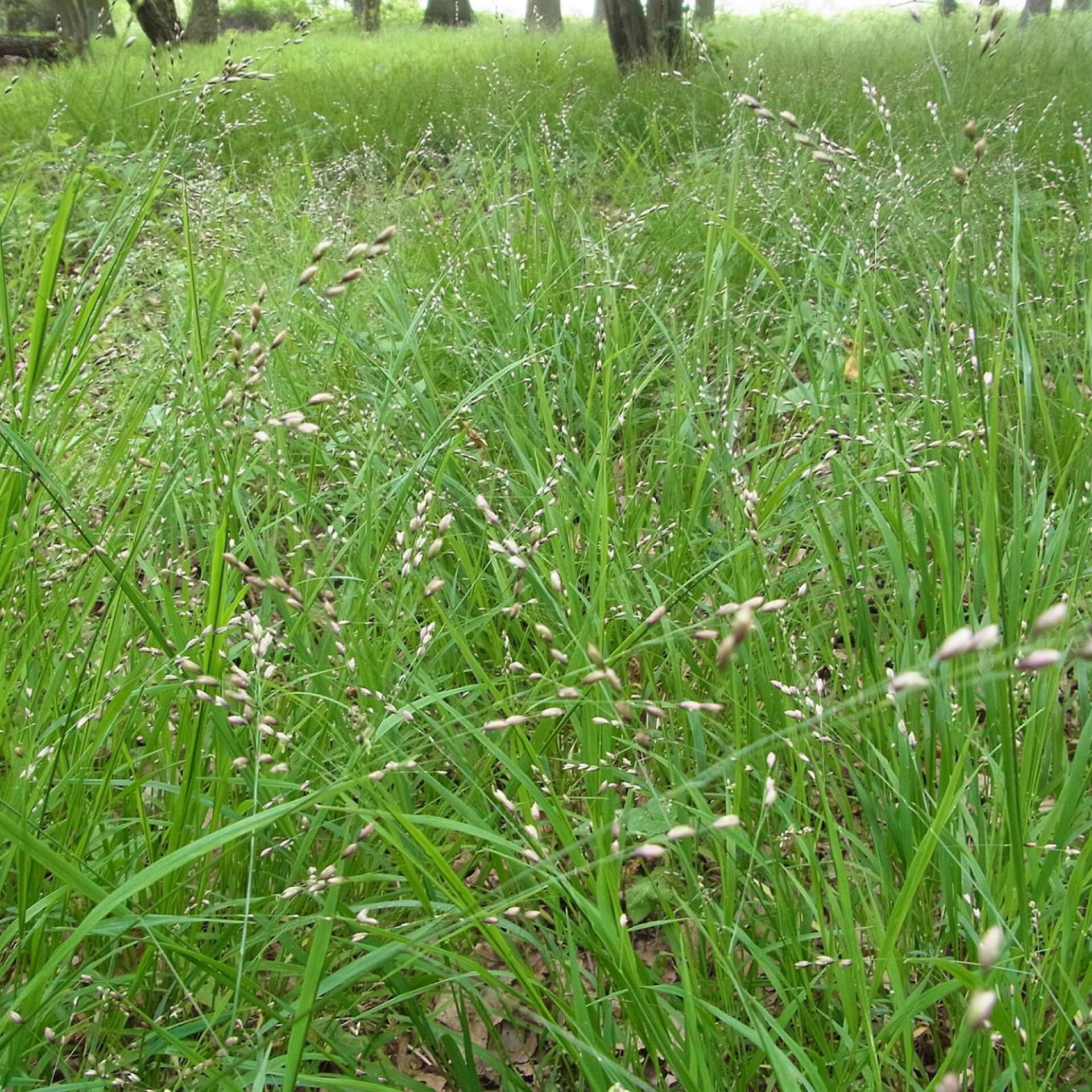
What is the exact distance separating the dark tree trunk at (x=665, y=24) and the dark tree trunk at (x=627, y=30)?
9 cm

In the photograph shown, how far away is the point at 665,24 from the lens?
7254mm

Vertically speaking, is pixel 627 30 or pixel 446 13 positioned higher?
pixel 446 13

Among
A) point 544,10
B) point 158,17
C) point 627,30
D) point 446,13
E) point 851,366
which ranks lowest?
point 851,366

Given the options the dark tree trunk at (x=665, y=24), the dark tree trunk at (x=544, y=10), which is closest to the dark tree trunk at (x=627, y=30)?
the dark tree trunk at (x=665, y=24)

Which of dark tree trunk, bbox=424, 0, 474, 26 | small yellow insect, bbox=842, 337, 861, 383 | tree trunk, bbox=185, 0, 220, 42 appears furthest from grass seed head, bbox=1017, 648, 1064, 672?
dark tree trunk, bbox=424, 0, 474, 26

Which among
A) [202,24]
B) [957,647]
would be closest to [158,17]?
[202,24]

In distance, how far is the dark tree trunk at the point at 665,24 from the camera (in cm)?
717

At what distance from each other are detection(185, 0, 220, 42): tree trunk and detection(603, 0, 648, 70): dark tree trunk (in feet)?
30.6

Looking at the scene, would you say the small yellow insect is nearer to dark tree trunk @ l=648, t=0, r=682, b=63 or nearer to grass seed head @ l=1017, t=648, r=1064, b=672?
grass seed head @ l=1017, t=648, r=1064, b=672

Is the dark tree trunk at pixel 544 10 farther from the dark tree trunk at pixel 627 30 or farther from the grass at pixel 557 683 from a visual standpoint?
the grass at pixel 557 683

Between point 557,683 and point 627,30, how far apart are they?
24.3 ft

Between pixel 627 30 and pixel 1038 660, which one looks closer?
pixel 1038 660

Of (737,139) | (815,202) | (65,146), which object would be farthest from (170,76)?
(65,146)

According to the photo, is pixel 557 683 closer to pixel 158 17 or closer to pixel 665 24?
pixel 665 24
